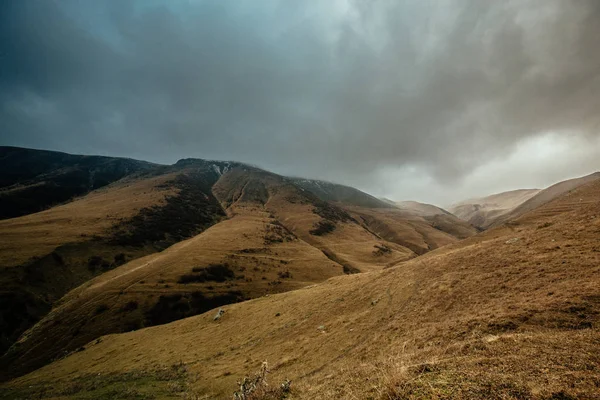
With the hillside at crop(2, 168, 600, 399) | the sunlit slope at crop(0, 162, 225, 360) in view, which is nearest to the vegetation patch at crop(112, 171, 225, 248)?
the sunlit slope at crop(0, 162, 225, 360)

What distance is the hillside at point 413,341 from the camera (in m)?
9.20

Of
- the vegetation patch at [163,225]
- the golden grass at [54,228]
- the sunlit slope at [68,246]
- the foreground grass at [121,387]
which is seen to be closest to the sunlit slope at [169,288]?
the sunlit slope at [68,246]

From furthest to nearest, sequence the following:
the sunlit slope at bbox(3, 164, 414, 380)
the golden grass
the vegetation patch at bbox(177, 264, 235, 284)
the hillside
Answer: the golden grass
the vegetation patch at bbox(177, 264, 235, 284)
the sunlit slope at bbox(3, 164, 414, 380)
the hillside

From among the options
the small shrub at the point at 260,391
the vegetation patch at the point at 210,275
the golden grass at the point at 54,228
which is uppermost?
the golden grass at the point at 54,228

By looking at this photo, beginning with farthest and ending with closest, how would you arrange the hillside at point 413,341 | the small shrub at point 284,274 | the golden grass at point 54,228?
the small shrub at point 284,274 → the golden grass at point 54,228 → the hillside at point 413,341

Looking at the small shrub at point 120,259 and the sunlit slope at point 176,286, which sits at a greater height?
the small shrub at point 120,259

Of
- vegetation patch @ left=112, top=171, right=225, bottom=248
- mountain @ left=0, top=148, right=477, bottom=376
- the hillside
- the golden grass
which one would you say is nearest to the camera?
the hillside

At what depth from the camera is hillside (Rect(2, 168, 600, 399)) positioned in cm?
920

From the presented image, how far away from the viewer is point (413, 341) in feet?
55.9

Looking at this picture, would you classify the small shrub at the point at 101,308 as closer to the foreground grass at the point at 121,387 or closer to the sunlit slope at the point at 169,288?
the sunlit slope at the point at 169,288

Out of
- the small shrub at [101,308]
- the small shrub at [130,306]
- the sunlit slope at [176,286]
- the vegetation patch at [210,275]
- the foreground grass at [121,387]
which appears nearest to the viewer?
the foreground grass at [121,387]

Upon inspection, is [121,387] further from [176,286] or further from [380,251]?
[380,251]

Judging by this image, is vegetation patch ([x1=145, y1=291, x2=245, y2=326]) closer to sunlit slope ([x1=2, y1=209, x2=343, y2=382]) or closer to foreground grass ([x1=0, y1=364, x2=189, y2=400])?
sunlit slope ([x1=2, y1=209, x2=343, y2=382])

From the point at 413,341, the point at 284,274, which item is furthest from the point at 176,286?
the point at 413,341
